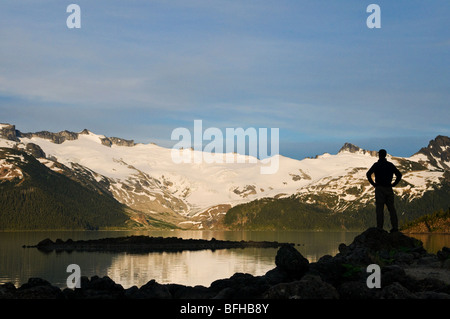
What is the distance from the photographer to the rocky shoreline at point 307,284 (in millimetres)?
24344

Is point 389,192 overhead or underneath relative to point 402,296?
overhead

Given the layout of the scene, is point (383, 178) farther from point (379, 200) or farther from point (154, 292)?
point (154, 292)

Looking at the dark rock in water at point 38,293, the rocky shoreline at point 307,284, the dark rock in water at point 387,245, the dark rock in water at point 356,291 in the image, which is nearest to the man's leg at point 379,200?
the dark rock in water at point 387,245

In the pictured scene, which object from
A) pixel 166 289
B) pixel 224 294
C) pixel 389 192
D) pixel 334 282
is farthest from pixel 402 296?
pixel 389 192

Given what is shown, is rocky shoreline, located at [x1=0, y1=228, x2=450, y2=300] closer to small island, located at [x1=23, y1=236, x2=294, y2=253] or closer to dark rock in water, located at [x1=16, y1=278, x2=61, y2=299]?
dark rock in water, located at [x1=16, y1=278, x2=61, y2=299]

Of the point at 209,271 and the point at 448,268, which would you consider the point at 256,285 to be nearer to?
the point at 448,268

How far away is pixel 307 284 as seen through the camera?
2388 centimetres

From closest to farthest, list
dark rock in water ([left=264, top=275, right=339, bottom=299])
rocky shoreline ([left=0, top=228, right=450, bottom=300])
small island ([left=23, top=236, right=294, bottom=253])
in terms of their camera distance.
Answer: dark rock in water ([left=264, top=275, right=339, bottom=299]) < rocky shoreline ([left=0, top=228, right=450, bottom=300]) < small island ([left=23, top=236, right=294, bottom=253])

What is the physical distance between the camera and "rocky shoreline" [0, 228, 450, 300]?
79.9 ft

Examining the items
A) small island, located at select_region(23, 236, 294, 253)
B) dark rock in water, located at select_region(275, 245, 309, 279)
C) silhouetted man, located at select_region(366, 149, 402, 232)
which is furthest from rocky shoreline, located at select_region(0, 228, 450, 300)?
small island, located at select_region(23, 236, 294, 253)

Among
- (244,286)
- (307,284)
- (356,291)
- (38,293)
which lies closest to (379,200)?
(244,286)

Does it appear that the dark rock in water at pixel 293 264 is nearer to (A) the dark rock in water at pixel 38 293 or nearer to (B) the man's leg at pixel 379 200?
(A) the dark rock in water at pixel 38 293

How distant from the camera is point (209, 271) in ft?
251
